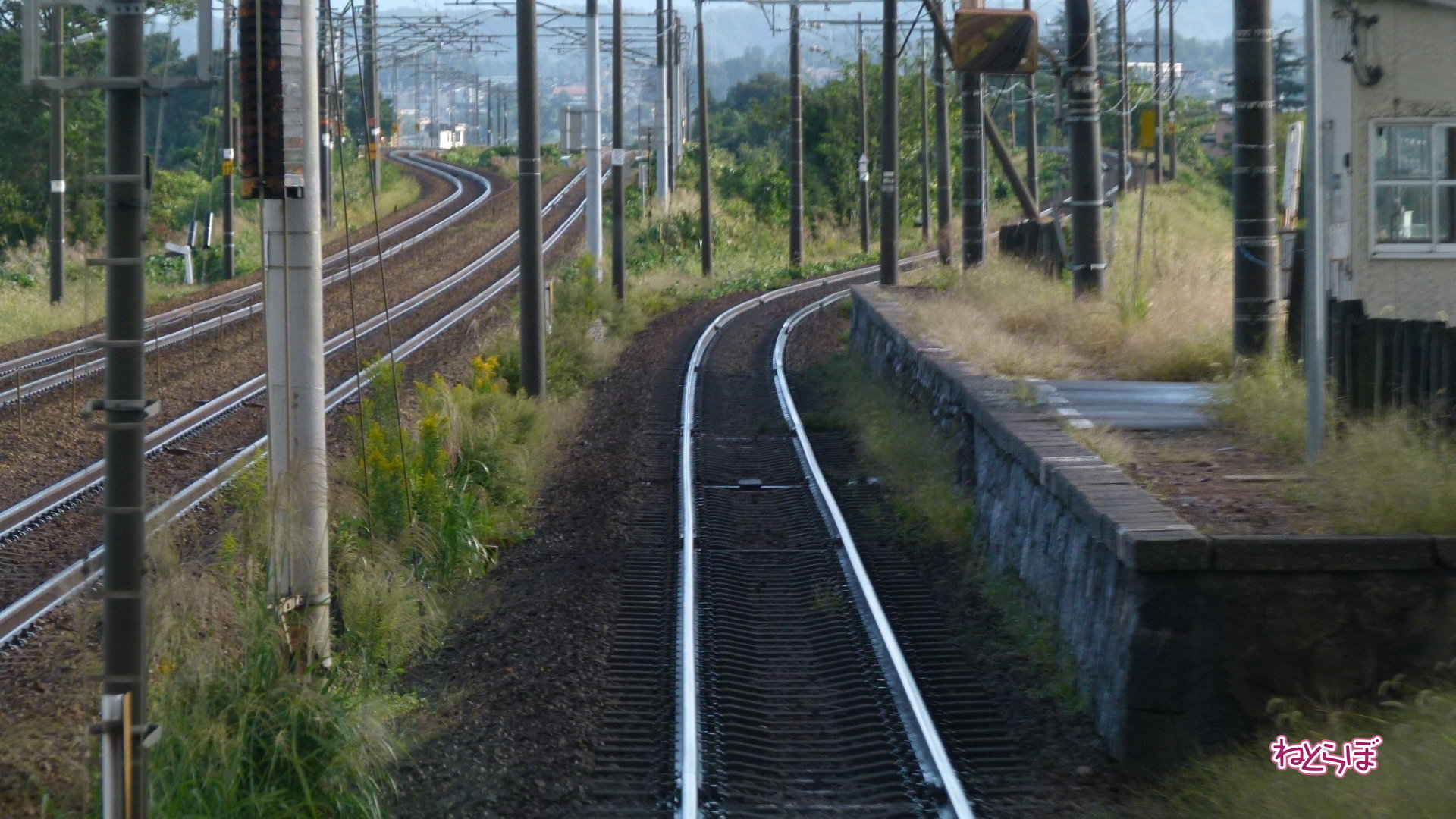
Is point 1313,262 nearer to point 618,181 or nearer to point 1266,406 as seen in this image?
point 1266,406

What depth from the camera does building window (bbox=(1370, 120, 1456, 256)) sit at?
1533 cm

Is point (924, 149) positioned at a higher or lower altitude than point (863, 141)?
lower

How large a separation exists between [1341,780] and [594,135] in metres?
19.8

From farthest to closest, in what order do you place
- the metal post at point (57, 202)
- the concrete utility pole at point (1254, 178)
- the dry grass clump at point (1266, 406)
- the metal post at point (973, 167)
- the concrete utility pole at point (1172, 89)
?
the concrete utility pole at point (1172, 89), the metal post at point (57, 202), the metal post at point (973, 167), the concrete utility pole at point (1254, 178), the dry grass clump at point (1266, 406)

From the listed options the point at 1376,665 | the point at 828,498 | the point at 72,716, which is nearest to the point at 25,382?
the point at 828,498

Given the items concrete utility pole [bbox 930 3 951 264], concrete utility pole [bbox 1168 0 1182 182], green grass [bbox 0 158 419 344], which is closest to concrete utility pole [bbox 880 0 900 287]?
concrete utility pole [bbox 930 3 951 264]

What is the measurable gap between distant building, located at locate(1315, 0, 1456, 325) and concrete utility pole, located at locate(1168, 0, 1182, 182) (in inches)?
492

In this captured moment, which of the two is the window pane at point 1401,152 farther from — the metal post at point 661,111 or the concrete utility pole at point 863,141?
the concrete utility pole at point 863,141

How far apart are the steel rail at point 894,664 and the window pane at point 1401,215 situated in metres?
6.71

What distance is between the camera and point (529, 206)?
15398 mm

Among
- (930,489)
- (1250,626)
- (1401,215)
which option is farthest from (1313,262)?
(1401,215)

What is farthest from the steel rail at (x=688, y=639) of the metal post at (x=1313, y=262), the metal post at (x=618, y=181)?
the metal post at (x=618, y=181)

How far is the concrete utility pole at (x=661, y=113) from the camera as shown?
37.3 metres

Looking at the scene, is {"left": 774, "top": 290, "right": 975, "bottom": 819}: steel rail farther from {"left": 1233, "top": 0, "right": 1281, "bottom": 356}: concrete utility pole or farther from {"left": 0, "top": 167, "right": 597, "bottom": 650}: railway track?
{"left": 1233, "top": 0, "right": 1281, "bottom": 356}: concrete utility pole
